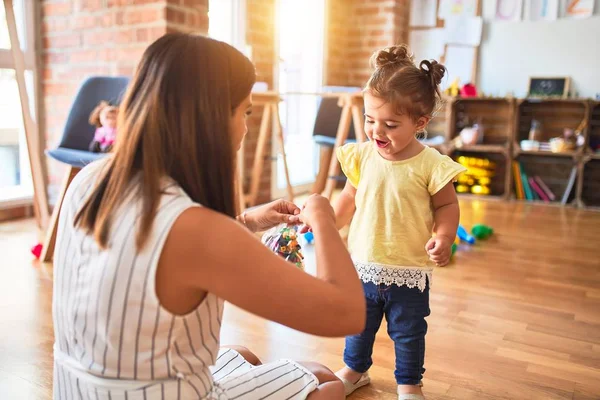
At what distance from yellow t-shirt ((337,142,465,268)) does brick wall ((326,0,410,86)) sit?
12.4 feet

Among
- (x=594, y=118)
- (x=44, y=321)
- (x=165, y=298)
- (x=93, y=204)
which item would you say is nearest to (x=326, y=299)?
(x=165, y=298)

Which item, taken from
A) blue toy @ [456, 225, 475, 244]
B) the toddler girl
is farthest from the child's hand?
A: blue toy @ [456, 225, 475, 244]

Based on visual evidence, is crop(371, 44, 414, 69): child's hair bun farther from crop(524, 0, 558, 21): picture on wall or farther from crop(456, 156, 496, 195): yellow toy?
crop(524, 0, 558, 21): picture on wall

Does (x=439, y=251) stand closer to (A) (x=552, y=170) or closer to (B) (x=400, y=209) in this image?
(B) (x=400, y=209)

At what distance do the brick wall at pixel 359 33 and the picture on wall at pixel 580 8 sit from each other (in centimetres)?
134

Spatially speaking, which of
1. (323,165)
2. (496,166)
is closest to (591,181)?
(496,166)

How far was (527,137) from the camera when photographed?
194 inches

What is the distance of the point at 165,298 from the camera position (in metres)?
0.78

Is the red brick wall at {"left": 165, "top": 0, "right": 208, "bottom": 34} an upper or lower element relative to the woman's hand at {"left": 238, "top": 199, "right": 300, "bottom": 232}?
upper

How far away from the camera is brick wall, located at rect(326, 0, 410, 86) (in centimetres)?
512

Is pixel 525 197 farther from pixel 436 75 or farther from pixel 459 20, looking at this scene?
pixel 436 75

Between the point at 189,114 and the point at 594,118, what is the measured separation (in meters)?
4.62

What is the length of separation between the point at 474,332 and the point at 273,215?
1102 millimetres

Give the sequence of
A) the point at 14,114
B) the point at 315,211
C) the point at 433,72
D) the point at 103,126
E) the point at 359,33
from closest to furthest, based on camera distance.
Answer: the point at 315,211 < the point at 433,72 < the point at 103,126 < the point at 14,114 < the point at 359,33
